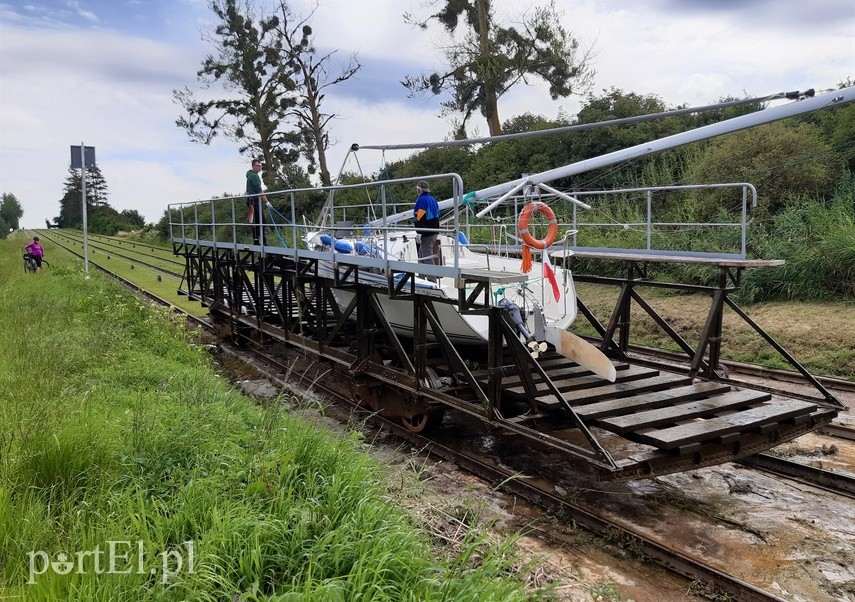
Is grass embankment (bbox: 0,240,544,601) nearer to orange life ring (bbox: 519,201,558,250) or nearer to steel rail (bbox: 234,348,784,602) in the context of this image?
steel rail (bbox: 234,348,784,602)

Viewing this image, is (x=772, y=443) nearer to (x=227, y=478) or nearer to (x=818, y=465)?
(x=818, y=465)

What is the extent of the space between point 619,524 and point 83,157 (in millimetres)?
16462

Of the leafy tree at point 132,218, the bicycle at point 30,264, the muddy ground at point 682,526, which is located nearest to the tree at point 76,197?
the leafy tree at point 132,218

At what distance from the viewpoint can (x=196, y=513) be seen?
142 inches

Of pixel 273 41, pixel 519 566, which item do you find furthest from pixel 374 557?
pixel 273 41

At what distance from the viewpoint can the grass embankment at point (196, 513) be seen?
300cm

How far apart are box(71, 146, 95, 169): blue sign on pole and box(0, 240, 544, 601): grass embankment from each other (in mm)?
11720

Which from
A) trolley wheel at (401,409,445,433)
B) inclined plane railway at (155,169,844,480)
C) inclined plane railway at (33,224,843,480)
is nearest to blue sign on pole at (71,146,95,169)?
inclined plane railway at (155,169,844,480)

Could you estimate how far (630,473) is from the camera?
15.6 ft

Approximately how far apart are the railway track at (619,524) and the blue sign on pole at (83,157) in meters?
12.2

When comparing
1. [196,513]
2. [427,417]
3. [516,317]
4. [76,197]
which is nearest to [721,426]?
[516,317]

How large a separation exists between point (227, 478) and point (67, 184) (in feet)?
385

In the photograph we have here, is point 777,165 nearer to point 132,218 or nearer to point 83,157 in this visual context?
point 83,157

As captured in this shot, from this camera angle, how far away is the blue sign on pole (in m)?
15.9
